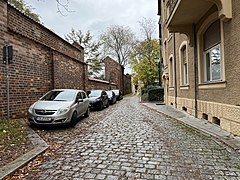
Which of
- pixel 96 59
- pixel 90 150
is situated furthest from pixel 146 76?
pixel 90 150

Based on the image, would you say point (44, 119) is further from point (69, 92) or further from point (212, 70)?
point (212, 70)

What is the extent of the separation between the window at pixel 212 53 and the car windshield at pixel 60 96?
616 centimetres

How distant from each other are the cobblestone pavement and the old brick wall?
3007mm

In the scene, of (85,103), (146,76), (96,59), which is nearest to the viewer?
(85,103)

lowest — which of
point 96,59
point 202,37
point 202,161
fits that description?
point 202,161

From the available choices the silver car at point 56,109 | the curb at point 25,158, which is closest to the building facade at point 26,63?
the silver car at point 56,109

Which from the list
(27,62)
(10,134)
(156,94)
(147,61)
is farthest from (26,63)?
(147,61)

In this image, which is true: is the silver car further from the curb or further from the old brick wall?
the curb

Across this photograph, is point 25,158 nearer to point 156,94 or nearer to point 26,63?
point 26,63

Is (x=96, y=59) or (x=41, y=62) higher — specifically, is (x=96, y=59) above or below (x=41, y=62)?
above

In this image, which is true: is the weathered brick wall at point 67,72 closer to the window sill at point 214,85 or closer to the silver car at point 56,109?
the silver car at point 56,109

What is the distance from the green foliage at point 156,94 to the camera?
24547 millimetres

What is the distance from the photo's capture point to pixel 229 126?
23.2 ft

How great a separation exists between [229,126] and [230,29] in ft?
10.2
